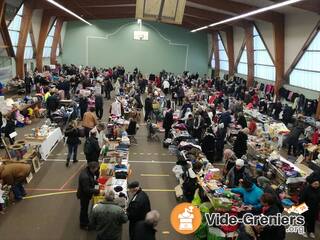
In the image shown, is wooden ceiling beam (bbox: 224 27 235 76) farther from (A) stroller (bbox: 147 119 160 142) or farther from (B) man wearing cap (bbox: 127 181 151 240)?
(B) man wearing cap (bbox: 127 181 151 240)

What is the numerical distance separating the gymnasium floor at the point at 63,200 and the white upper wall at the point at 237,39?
1923 cm

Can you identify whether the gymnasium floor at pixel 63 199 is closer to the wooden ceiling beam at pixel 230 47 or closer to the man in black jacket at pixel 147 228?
the man in black jacket at pixel 147 228

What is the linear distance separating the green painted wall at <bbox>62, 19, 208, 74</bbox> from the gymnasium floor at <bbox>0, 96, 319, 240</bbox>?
85.4ft

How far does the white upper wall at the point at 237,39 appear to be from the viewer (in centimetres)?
2872

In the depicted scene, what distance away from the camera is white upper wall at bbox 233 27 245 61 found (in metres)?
28.7

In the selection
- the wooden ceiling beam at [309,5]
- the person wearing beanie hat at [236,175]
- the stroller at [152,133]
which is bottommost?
the stroller at [152,133]

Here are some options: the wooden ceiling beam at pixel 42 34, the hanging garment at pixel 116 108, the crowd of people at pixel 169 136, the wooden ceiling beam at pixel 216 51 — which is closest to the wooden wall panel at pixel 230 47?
the wooden ceiling beam at pixel 216 51

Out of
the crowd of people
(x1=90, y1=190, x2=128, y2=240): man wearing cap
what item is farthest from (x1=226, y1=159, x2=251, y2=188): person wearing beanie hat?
(x1=90, y1=190, x2=128, y2=240): man wearing cap

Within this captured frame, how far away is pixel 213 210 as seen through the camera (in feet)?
22.6

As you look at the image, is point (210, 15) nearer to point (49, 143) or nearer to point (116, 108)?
point (116, 108)

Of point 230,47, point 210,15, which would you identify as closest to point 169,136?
point 210,15

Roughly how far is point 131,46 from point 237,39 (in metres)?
12.3

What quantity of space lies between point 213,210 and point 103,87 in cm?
1702

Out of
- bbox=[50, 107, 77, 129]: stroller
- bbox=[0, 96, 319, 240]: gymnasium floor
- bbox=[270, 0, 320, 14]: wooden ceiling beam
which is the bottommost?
bbox=[0, 96, 319, 240]: gymnasium floor
